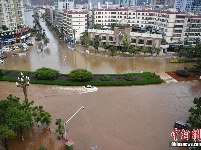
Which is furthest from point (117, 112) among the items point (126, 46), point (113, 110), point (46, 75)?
point (126, 46)

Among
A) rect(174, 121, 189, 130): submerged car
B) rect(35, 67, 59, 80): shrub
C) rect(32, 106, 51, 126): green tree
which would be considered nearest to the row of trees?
rect(35, 67, 59, 80): shrub

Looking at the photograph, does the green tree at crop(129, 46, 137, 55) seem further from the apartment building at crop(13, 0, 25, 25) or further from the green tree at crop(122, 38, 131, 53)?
the apartment building at crop(13, 0, 25, 25)

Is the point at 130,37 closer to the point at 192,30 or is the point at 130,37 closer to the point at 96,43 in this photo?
the point at 96,43

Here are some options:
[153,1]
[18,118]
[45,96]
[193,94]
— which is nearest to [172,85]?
[193,94]

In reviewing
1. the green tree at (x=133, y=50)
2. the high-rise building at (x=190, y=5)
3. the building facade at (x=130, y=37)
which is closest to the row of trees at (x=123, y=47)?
the green tree at (x=133, y=50)

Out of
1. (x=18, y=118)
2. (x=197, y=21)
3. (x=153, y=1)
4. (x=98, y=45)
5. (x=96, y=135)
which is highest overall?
(x=153, y=1)

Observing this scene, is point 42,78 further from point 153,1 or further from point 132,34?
point 153,1
